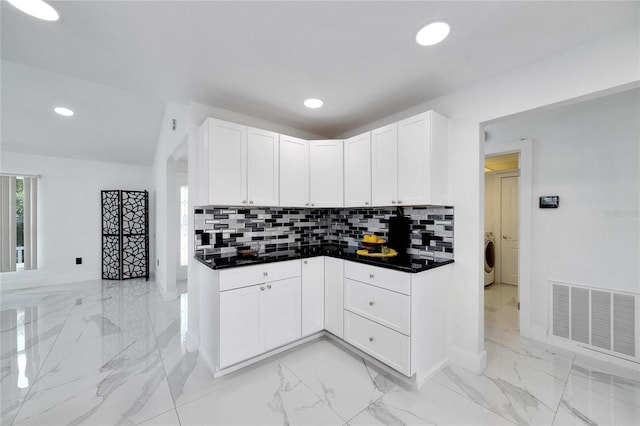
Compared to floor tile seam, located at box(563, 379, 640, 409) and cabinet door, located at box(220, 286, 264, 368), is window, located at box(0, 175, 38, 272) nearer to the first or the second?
cabinet door, located at box(220, 286, 264, 368)

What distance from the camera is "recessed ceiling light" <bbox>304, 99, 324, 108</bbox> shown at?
2.43m

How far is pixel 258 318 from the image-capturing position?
2213 millimetres

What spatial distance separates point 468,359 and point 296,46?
2.75m

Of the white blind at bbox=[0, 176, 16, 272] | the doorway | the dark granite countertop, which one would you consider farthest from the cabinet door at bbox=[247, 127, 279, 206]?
the white blind at bbox=[0, 176, 16, 272]

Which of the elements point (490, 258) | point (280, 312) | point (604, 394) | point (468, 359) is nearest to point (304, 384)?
point (280, 312)

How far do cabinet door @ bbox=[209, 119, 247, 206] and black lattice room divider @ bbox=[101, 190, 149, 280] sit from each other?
13.5ft

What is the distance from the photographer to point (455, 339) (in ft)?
7.38

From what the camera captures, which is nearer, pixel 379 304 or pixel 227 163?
pixel 379 304

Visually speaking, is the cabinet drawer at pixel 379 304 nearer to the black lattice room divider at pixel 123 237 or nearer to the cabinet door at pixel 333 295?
the cabinet door at pixel 333 295

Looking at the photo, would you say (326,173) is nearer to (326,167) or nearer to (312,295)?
(326,167)

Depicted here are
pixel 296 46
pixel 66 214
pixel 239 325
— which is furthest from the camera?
pixel 66 214

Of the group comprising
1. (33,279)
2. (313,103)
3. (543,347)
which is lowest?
(543,347)

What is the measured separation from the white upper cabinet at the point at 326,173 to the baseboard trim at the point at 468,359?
5.63ft

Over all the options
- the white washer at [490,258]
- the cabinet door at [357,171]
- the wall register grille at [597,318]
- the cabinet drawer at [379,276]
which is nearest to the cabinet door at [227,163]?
the cabinet door at [357,171]
